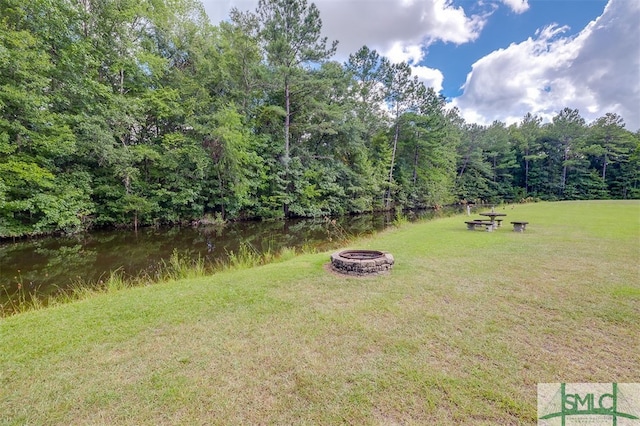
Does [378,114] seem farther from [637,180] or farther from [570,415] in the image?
[637,180]

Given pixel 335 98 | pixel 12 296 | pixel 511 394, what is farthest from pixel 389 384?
pixel 335 98

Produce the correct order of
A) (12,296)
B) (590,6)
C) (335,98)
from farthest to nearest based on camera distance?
(335,98)
(590,6)
(12,296)

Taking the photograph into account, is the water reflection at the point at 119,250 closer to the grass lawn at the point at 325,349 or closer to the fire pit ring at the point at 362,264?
the grass lawn at the point at 325,349

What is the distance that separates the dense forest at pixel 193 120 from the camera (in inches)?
427

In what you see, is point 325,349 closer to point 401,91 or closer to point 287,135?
point 287,135

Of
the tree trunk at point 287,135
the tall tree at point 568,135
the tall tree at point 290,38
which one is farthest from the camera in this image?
the tall tree at point 568,135

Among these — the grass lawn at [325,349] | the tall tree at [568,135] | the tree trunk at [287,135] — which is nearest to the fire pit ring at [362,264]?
the grass lawn at [325,349]

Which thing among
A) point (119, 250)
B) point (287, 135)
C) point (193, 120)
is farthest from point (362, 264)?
point (287, 135)

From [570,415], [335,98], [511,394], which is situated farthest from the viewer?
[335,98]

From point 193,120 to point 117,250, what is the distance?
8989 mm

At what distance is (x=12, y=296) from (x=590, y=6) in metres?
18.1

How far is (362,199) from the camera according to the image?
2323 cm

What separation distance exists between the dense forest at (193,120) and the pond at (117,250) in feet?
4.92

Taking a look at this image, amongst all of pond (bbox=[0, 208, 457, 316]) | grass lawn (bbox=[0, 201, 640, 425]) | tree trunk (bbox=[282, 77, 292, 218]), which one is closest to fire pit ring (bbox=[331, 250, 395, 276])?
grass lawn (bbox=[0, 201, 640, 425])
